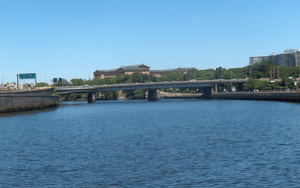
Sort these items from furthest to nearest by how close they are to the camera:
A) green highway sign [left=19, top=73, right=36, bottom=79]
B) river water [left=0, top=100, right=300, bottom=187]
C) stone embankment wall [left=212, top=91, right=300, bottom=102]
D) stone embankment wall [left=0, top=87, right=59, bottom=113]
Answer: green highway sign [left=19, top=73, right=36, bottom=79] → stone embankment wall [left=212, top=91, right=300, bottom=102] → stone embankment wall [left=0, top=87, right=59, bottom=113] → river water [left=0, top=100, right=300, bottom=187]

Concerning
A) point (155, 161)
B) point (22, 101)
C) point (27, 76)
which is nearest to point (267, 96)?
point (22, 101)

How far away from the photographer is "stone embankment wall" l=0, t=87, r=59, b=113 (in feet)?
313

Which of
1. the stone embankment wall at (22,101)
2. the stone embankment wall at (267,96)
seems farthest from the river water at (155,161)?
the stone embankment wall at (267,96)

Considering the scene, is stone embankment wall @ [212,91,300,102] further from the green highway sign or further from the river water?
the river water

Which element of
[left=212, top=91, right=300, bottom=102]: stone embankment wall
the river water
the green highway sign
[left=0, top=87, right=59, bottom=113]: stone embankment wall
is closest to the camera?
the river water

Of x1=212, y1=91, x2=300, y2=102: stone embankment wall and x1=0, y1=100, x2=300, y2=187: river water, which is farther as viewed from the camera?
x1=212, y1=91, x2=300, y2=102: stone embankment wall

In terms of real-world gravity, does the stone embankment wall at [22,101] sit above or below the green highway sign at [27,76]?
below

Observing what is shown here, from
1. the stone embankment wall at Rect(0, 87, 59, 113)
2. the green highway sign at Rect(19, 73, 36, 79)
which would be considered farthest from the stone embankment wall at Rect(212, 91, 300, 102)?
the green highway sign at Rect(19, 73, 36, 79)

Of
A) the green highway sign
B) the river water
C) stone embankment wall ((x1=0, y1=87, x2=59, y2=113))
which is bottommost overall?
the river water

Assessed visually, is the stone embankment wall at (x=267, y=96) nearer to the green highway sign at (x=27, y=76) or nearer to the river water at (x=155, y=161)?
the green highway sign at (x=27, y=76)

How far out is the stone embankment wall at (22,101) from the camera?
95.4m

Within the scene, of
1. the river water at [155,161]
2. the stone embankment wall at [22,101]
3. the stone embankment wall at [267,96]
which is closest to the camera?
the river water at [155,161]

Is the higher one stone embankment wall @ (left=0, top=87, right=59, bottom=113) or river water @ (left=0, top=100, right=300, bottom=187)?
stone embankment wall @ (left=0, top=87, right=59, bottom=113)

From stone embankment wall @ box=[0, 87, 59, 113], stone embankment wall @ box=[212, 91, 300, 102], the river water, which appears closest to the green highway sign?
stone embankment wall @ box=[0, 87, 59, 113]
